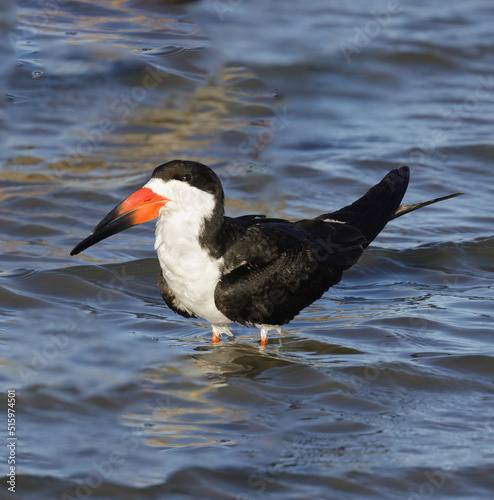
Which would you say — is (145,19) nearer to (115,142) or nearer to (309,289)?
(115,142)

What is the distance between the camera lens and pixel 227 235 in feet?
17.5

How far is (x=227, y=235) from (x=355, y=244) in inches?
45.7

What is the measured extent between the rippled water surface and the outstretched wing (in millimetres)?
307

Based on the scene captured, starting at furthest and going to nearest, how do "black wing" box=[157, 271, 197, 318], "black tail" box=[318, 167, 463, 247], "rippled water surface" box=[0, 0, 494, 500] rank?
"black tail" box=[318, 167, 463, 247], "black wing" box=[157, 271, 197, 318], "rippled water surface" box=[0, 0, 494, 500]

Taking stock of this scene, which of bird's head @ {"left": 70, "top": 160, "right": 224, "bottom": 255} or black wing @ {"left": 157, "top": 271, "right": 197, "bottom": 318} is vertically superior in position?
bird's head @ {"left": 70, "top": 160, "right": 224, "bottom": 255}

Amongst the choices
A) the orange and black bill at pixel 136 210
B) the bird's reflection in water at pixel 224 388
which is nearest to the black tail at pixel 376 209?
the bird's reflection in water at pixel 224 388

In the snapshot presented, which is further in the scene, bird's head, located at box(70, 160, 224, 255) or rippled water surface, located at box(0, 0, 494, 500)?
bird's head, located at box(70, 160, 224, 255)

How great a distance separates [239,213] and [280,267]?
2308mm

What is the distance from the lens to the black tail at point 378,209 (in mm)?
6273

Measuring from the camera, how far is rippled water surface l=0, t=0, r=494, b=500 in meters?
4.24
